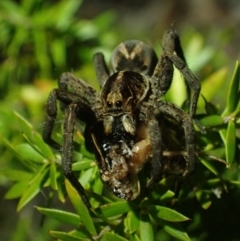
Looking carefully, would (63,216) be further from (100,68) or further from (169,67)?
(100,68)

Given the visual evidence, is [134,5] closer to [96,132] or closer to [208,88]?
[208,88]

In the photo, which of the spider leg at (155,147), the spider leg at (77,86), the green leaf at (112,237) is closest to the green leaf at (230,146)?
the spider leg at (155,147)

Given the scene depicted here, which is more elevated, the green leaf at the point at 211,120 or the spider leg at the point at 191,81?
the spider leg at the point at 191,81

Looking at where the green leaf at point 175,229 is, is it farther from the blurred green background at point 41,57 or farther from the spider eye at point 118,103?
the blurred green background at point 41,57

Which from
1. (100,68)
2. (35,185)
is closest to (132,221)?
(35,185)

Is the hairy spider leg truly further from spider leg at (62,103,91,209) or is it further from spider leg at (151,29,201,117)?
spider leg at (151,29,201,117)

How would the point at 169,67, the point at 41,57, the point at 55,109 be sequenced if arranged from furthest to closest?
1. the point at 41,57
2. the point at 169,67
3. the point at 55,109
